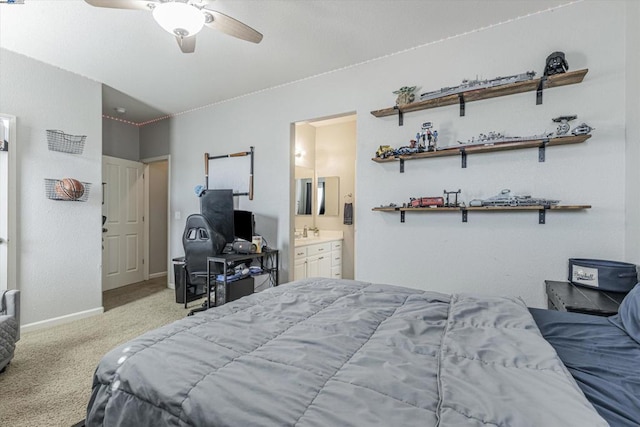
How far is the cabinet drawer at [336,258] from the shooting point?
188 inches

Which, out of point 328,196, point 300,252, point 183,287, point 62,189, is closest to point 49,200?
point 62,189

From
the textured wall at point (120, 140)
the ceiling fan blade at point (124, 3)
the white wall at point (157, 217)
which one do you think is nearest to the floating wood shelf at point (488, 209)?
the ceiling fan blade at point (124, 3)

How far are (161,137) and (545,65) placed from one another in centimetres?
494

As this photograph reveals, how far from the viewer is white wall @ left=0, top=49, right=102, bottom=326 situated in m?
3.07

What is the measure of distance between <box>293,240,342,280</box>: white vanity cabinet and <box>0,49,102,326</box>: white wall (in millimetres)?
2334

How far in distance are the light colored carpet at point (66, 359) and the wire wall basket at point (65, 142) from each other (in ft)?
6.08

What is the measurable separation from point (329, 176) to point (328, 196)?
34 cm

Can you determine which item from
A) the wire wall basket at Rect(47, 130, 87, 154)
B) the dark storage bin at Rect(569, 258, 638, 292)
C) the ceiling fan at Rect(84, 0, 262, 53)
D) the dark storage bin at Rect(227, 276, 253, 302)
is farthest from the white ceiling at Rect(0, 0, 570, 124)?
the dark storage bin at Rect(227, 276, 253, 302)

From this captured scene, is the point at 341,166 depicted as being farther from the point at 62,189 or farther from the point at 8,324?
the point at 8,324

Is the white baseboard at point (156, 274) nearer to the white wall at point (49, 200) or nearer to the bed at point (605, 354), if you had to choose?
the white wall at point (49, 200)

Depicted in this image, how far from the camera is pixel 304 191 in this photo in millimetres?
5211

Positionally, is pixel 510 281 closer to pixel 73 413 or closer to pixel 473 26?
pixel 473 26

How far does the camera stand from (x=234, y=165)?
163 inches

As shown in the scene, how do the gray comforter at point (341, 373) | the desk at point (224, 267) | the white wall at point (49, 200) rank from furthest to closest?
the desk at point (224, 267) → the white wall at point (49, 200) → the gray comforter at point (341, 373)
